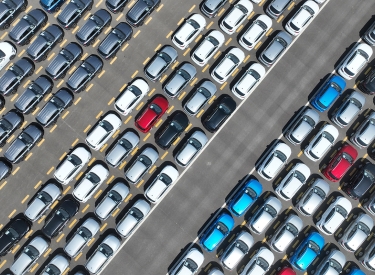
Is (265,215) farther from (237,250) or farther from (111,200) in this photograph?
(111,200)

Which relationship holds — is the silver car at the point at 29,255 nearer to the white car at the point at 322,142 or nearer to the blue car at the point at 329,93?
the white car at the point at 322,142

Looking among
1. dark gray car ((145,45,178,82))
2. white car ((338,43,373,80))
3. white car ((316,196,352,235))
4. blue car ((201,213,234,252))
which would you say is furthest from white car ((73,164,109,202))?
white car ((338,43,373,80))

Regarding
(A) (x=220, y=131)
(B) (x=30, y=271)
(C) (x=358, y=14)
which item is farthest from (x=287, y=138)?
(B) (x=30, y=271)

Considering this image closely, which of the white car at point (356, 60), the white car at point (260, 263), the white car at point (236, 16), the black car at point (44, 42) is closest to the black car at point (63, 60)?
the black car at point (44, 42)

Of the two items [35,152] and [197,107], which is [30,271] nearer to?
[35,152]

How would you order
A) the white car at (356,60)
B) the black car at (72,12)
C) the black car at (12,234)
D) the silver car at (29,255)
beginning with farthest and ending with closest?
the white car at (356,60) < the black car at (72,12) < the black car at (12,234) < the silver car at (29,255)

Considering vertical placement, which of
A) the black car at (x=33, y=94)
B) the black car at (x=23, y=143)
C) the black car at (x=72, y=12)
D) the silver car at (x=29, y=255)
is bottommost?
the silver car at (x=29, y=255)

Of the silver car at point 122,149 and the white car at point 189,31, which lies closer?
the silver car at point 122,149

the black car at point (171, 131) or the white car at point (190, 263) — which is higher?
the black car at point (171, 131)

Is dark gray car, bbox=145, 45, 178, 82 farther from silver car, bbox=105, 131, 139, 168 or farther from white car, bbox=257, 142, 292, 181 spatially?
white car, bbox=257, 142, 292, 181
